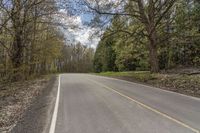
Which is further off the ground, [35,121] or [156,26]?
[156,26]

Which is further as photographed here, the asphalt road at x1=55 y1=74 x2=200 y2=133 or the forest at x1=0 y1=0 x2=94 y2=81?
the forest at x1=0 y1=0 x2=94 y2=81

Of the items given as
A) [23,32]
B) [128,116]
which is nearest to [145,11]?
[23,32]

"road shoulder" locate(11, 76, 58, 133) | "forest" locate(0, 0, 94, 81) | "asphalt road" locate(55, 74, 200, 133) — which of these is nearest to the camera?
"asphalt road" locate(55, 74, 200, 133)

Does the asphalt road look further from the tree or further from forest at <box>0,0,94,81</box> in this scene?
the tree

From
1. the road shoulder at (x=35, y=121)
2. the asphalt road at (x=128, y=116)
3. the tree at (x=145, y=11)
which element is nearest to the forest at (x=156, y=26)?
the tree at (x=145, y=11)

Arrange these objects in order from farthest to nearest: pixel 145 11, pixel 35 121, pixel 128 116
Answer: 1. pixel 145 11
2. pixel 35 121
3. pixel 128 116

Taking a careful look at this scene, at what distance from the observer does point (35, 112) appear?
10.7 m

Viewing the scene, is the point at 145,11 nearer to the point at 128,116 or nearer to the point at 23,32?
the point at 23,32

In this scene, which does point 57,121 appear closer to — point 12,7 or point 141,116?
point 141,116

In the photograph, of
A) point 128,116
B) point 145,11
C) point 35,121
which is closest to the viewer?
point 128,116

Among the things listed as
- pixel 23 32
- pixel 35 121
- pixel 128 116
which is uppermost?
pixel 23 32

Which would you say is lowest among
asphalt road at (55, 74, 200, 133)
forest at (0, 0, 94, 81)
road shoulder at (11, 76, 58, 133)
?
road shoulder at (11, 76, 58, 133)

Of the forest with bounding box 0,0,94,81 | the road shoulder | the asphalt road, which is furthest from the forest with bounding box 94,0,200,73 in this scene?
the road shoulder

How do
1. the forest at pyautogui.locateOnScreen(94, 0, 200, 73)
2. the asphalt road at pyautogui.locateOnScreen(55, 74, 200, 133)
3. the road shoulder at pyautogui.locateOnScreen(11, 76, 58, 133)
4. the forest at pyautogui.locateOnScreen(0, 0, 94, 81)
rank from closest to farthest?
the asphalt road at pyautogui.locateOnScreen(55, 74, 200, 133) → the road shoulder at pyautogui.locateOnScreen(11, 76, 58, 133) → the forest at pyautogui.locateOnScreen(0, 0, 94, 81) → the forest at pyautogui.locateOnScreen(94, 0, 200, 73)
